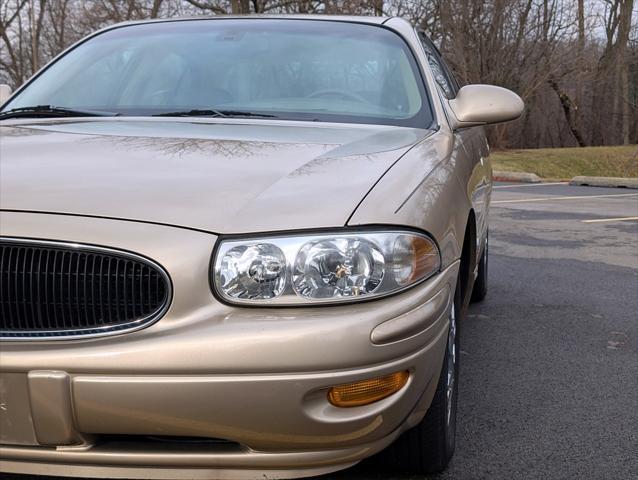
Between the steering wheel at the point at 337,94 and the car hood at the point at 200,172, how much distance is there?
1.42 ft

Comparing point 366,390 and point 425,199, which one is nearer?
point 366,390

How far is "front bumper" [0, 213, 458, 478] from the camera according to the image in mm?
1777

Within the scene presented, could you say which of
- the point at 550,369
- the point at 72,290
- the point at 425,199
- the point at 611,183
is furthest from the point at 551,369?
the point at 611,183

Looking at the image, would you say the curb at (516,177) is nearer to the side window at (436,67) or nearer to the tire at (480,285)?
the tire at (480,285)

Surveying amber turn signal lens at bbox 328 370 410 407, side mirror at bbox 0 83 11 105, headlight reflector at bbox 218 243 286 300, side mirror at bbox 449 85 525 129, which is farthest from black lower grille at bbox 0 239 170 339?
side mirror at bbox 0 83 11 105

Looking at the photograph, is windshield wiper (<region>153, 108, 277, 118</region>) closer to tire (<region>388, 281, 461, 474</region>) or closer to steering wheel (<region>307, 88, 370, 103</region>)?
steering wheel (<region>307, 88, 370, 103</region>)

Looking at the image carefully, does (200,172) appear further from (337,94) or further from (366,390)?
(337,94)

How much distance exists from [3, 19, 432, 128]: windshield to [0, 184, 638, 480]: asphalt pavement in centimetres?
120

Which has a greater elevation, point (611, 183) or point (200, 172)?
point (200, 172)

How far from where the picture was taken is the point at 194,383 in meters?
1.77

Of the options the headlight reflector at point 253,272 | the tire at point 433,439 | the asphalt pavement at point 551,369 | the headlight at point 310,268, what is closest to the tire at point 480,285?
the asphalt pavement at point 551,369

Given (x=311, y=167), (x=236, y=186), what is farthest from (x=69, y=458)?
(x=311, y=167)

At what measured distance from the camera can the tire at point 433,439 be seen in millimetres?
2311

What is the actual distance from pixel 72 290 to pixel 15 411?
0.30 meters
